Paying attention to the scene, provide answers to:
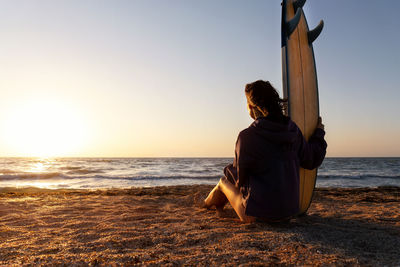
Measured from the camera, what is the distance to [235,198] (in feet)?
8.11

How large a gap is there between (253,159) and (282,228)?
0.68m

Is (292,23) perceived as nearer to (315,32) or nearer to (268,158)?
(315,32)

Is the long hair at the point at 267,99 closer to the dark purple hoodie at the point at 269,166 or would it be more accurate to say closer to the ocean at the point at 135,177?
the dark purple hoodie at the point at 269,166

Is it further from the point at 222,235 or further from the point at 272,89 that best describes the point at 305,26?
the point at 222,235

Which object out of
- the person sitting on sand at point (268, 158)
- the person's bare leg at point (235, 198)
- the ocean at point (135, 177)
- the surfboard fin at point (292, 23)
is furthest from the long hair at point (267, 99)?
the ocean at point (135, 177)

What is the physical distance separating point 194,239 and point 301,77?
209 cm

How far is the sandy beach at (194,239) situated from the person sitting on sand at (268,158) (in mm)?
198

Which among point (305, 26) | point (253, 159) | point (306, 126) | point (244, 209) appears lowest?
point (244, 209)

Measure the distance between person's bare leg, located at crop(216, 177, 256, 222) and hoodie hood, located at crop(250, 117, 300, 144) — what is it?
0.63 m

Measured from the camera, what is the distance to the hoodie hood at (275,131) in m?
2.05

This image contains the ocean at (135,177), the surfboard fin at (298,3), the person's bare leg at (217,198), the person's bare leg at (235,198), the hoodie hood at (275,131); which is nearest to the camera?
the hoodie hood at (275,131)

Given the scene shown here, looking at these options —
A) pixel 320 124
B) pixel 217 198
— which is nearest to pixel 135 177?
pixel 217 198

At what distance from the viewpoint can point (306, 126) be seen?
2.82m

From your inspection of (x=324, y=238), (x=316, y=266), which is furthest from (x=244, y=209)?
(x=316, y=266)
